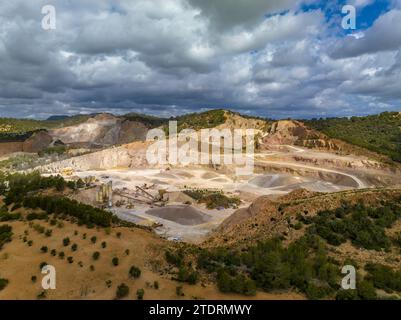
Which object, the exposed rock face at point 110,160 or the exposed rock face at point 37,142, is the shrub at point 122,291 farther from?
the exposed rock face at point 37,142

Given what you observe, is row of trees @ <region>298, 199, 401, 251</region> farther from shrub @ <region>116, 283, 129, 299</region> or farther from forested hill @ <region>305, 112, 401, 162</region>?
forested hill @ <region>305, 112, 401, 162</region>

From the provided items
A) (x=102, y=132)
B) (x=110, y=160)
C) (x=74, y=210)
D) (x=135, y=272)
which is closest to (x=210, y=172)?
(x=110, y=160)

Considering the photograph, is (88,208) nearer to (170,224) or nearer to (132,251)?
(132,251)

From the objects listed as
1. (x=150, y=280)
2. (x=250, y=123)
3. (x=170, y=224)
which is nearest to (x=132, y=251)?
(x=150, y=280)

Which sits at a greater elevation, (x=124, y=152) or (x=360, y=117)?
(x=360, y=117)

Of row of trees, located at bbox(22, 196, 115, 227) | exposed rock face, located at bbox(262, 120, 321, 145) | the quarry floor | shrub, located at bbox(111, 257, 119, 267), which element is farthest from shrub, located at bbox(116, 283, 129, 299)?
exposed rock face, located at bbox(262, 120, 321, 145)
